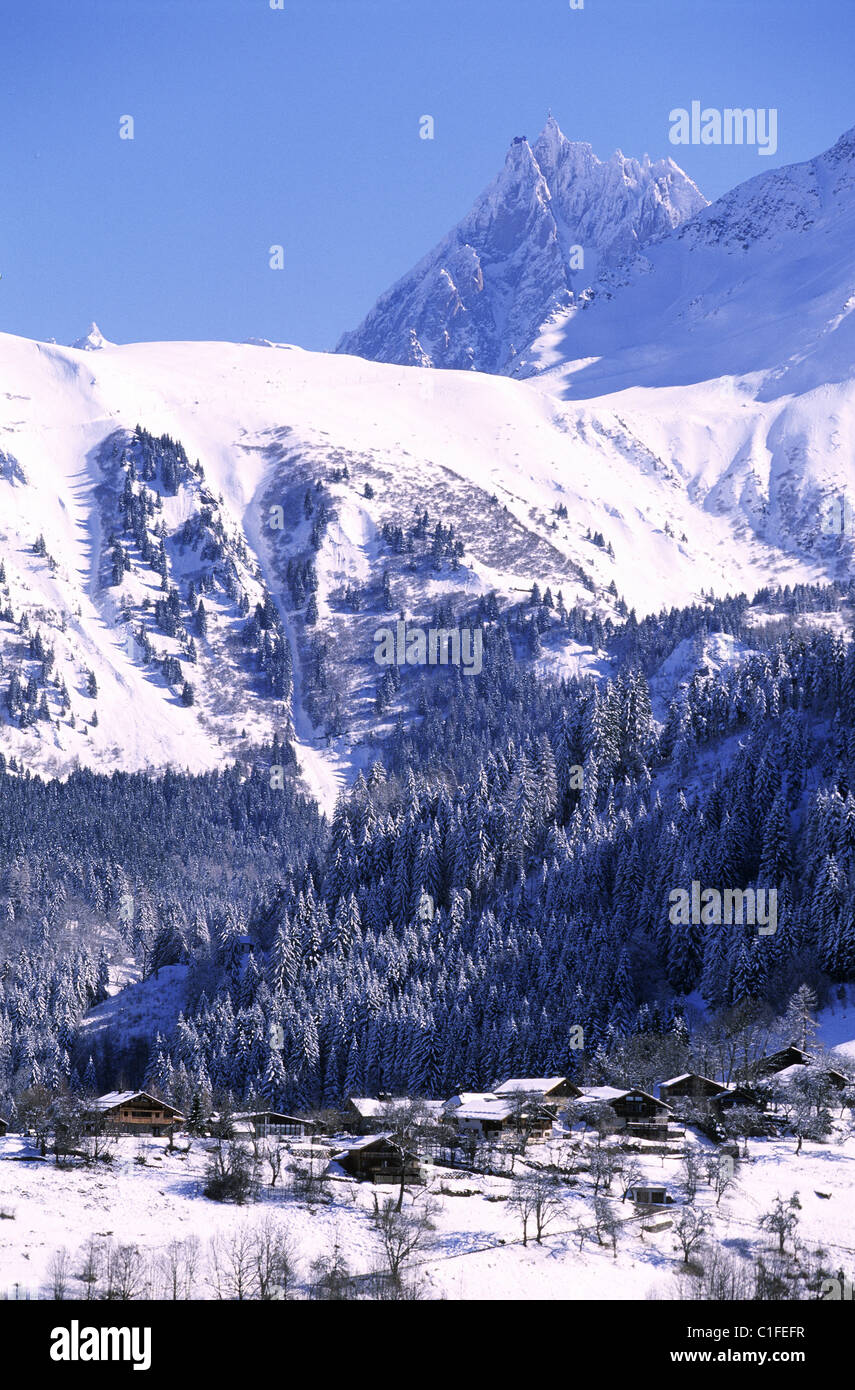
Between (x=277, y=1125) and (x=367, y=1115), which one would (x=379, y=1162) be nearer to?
(x=367, y=1115)

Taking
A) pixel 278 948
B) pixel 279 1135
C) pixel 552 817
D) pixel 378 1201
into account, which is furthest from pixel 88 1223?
pixel 552 817

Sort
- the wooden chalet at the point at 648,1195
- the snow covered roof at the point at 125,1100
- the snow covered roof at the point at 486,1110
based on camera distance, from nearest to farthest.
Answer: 1. the wooden chalet at the point at 648,1195
2. the snow covered roof at the point at 486,1110
3. the snow covered roof at the point at 125,1100

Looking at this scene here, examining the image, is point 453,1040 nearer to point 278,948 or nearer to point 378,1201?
point 278,948

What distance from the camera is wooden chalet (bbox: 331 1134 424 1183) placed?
308 feet

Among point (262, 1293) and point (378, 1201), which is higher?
point (262, 1293)

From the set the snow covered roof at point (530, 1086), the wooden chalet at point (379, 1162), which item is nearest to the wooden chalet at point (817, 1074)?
the snow covered roof at point (530, 1086)

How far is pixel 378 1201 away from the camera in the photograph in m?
88.3

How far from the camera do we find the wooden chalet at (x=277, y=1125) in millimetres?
113625

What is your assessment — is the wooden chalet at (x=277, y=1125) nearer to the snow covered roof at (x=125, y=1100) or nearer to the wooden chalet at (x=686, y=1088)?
the snow covered roof at (x=125, y=1100)

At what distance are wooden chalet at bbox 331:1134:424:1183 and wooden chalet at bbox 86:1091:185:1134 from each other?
80.2ft

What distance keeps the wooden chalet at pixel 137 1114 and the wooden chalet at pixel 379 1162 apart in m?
24.4

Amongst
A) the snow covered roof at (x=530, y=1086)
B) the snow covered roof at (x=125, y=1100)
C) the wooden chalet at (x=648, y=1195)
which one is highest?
the wooden chalet at (x=648, y=1195)

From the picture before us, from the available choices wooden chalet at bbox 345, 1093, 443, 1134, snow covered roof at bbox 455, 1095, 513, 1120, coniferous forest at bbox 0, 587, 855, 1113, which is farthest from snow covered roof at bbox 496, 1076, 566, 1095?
coniferous forest at bbox 0, 587, 855, 1113
